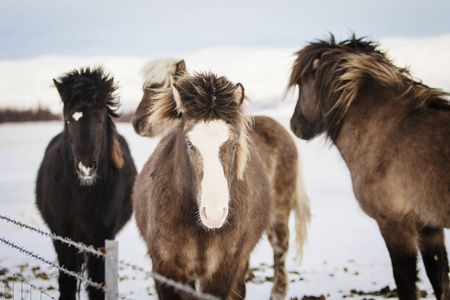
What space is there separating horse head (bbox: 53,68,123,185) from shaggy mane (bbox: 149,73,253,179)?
1.40 m

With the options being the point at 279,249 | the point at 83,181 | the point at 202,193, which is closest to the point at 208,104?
the point at 202,193

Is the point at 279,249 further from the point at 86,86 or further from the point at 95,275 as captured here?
the point at 86,86

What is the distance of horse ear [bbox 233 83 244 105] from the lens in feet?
9.29

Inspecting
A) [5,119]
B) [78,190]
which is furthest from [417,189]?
[5,119]

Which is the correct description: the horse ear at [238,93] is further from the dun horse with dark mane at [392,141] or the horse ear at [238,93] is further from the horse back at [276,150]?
the horse back at [276,150]

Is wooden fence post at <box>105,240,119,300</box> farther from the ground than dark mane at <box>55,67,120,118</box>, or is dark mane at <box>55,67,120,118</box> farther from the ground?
dark mane at <box>55,67,120,118</box>

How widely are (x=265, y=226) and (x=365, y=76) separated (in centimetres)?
176

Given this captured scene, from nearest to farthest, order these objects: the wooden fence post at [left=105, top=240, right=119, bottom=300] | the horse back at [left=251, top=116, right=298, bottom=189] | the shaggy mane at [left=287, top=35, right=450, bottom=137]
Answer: the wooden fence post at [left=105, top=240, right=119, bottom=300] < the shaggy mane at [left=287, top=35, right=450, bottom=137] < the horse back at [left=251, top=116, right=298, bottom=189]

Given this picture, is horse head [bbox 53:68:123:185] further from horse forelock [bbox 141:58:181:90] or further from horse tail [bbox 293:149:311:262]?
horse tail [bbox 293:149:311:262]

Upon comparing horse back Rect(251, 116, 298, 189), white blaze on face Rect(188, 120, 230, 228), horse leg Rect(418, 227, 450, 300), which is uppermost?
white blaze on face Rect(188, 120, 230, 228)

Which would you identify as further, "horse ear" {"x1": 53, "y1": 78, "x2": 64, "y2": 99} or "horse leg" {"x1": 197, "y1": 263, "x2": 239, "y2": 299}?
"horse ear" {"x1": 53, "y1": 78, "x2": 64, "y2": 99}

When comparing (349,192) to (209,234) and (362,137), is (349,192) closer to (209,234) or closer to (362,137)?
(362,137)

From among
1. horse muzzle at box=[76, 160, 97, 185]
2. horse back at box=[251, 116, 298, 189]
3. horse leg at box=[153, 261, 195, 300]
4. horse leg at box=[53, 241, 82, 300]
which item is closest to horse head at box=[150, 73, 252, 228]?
horse leg at box=[153, 261, 195, 300]

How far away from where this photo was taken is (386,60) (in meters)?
4.11
